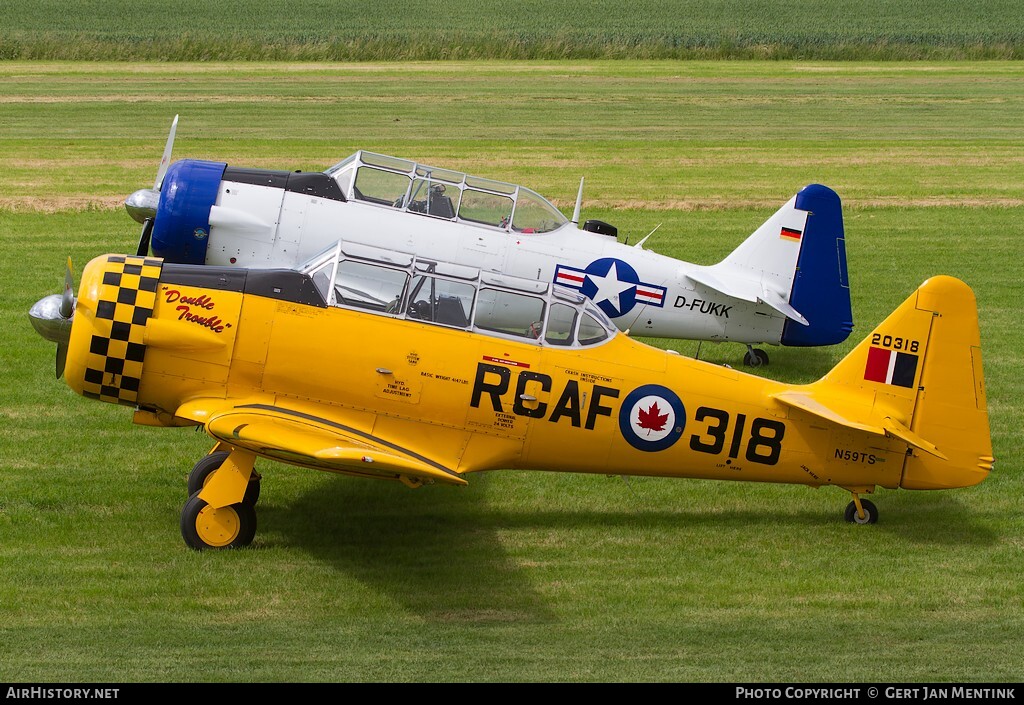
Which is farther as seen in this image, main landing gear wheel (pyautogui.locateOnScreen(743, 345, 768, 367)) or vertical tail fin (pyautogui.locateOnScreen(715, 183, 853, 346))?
main landing gear wheel (pyautogui.locateOnScreen(743, 345, 768, 367))

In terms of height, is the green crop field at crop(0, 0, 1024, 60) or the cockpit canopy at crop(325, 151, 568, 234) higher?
the green crop field at crop(0, 0, 1024, 60)

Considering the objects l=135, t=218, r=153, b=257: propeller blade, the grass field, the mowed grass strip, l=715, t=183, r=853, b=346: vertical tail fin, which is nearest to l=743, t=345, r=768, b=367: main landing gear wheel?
the grass field

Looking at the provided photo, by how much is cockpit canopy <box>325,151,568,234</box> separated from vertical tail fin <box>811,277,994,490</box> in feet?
14.7

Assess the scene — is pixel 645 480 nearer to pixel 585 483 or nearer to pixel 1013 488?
pixel 585 483

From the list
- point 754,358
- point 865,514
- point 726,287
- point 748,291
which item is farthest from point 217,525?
point 754,358

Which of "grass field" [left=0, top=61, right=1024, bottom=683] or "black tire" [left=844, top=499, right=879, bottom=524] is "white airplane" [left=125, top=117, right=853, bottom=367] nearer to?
"grass field" [left=0, top=61, right=1024, bottom=683]

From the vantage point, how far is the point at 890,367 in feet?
32.9

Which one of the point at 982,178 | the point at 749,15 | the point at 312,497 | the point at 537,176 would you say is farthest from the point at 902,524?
the point at 749,15

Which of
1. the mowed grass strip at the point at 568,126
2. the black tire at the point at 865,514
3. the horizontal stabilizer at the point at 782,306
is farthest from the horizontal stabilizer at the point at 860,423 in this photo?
the mowed grass strip at the point at 568,126

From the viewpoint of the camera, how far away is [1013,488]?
435 inches

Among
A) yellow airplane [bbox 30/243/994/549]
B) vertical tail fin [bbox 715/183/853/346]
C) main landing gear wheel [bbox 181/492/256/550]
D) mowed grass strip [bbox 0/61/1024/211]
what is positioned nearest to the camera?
yellow airplane [bbox 30/243/994/549]

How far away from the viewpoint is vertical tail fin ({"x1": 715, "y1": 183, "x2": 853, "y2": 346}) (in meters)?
14.0

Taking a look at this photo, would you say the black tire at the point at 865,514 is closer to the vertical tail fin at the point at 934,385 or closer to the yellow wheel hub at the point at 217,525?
the vertical tail fin at the point at 934,385

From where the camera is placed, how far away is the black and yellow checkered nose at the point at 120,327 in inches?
355
